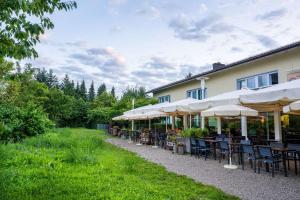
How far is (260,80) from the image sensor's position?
57.3ft

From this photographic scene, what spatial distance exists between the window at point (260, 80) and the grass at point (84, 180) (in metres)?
10.1

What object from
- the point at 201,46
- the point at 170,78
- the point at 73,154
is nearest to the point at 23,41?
the point at 73,154

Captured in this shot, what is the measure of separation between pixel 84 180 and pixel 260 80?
13.7m

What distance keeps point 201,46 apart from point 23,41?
1798cm

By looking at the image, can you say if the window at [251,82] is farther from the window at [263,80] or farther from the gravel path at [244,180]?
the gravel path at [244,180]

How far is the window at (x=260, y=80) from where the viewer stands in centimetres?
1647

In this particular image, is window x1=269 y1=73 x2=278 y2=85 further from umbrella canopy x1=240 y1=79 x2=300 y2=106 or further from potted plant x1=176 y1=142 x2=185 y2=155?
umbrella canopy x1=240 y1=79 x2=300 y2=106

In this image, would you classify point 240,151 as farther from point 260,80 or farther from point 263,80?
point 260,80

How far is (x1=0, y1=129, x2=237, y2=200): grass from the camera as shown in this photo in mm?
6164

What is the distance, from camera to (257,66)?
1758 centimetres

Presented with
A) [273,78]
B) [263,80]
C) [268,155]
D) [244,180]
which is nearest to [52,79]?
[263,80]

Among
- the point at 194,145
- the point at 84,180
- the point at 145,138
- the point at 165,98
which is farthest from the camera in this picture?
the point at 165,98

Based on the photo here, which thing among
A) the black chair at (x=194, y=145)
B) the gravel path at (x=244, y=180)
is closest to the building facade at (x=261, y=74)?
the black chair at (x=194, y=145)

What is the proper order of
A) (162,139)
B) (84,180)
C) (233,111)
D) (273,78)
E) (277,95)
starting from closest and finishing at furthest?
(84,180) < (277,95) < (233,111) < (273,78) < (162,139)
